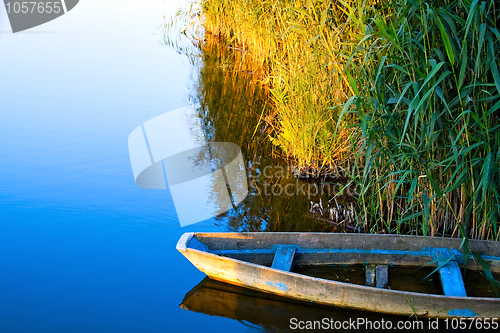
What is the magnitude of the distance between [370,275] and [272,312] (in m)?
0.76

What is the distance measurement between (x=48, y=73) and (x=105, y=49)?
192cm

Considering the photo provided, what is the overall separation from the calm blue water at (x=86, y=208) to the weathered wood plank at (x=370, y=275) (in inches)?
36.8

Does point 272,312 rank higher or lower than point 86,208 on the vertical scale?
lower

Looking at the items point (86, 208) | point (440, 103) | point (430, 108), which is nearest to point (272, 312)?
point (430, 108)

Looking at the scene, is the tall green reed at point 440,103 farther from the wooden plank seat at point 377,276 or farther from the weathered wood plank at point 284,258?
the weathered wood plank at point 284,258

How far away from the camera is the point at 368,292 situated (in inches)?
118

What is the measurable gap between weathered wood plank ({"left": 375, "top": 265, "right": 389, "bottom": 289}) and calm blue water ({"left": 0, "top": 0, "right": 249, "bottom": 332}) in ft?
3.25

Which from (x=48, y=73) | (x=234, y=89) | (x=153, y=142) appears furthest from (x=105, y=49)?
(x=153, y=142)

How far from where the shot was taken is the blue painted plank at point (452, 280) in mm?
3080

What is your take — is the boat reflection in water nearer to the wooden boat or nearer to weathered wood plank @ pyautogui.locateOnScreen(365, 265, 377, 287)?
the wooden boat

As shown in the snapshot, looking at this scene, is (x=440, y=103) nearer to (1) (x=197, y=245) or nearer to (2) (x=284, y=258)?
(2) (x=284, y=258)

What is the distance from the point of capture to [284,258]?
347 centimetres

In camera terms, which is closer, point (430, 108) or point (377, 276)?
point (430, 108)

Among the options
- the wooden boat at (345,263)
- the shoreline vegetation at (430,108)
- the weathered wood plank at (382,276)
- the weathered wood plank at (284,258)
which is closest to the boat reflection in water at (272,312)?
the wooden boat at (345,263)
